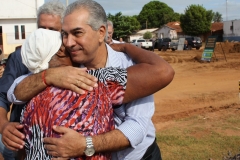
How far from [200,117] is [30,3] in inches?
1283

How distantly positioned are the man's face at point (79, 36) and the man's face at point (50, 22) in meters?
0.89

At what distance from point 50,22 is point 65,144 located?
1323mm

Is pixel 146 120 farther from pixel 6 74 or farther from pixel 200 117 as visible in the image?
pixel 200 117

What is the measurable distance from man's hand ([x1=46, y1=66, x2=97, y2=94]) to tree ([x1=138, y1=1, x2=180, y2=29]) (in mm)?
95087

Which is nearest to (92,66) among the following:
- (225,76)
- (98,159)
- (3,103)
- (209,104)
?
(98,159)

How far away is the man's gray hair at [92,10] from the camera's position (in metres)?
1.82

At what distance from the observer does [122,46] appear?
225 cm

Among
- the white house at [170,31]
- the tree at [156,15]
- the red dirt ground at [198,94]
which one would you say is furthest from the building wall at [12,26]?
the tree at [156,15]

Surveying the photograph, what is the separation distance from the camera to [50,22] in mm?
2715

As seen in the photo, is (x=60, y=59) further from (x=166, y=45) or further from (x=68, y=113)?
(x=166, y=45)

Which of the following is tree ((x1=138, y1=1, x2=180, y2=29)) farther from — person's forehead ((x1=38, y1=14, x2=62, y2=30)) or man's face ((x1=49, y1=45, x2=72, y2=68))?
man's face ((x1=49, y1=45, x2=72, y2=68))

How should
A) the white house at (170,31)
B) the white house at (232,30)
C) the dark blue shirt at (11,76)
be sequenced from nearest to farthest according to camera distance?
the dark blue shirt at (11,76) < the white house at (232,30) < the white house at (170,31)

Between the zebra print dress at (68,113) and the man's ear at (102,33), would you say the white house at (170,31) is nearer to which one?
the man's ear at (102,33)

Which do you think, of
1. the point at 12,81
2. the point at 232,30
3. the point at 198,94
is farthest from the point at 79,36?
the point at 232,30
